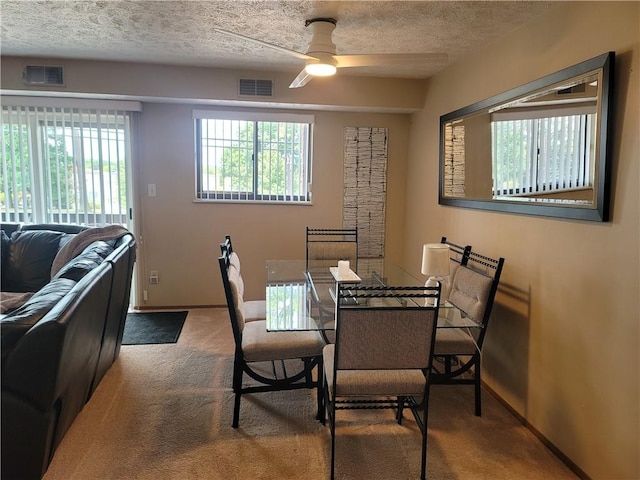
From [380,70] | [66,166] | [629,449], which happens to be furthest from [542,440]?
[66,166]

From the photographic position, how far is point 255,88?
3.95m

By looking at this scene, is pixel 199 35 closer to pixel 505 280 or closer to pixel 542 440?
pixel 505 280

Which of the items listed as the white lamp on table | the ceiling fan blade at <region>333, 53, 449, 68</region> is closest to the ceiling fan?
the ceiling fan blade at <region>333, 53, 449, 68</region>

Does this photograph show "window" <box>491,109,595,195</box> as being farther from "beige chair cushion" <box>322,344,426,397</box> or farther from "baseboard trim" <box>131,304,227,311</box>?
"baseboard trim" <box>131,304,227,311</box>

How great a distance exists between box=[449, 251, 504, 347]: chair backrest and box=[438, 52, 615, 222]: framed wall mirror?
380 millimetres

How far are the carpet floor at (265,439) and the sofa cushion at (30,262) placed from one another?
1.15 meters

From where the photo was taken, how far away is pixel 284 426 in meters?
2.39

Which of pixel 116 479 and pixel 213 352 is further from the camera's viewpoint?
pixel 213 352

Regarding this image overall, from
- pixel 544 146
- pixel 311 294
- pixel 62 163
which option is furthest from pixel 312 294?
pixel 62 163

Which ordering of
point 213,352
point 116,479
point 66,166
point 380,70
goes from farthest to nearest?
point 66,166 < point 380,70 < point 213,352 < point 116,479

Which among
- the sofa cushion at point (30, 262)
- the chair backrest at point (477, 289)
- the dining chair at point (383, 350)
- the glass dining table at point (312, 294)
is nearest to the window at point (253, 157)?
the glass dining table at point (312, 294)

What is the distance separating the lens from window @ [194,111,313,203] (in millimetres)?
4363

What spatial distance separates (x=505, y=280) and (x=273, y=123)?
9.28 ft

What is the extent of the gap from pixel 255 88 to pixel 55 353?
3.01 m
